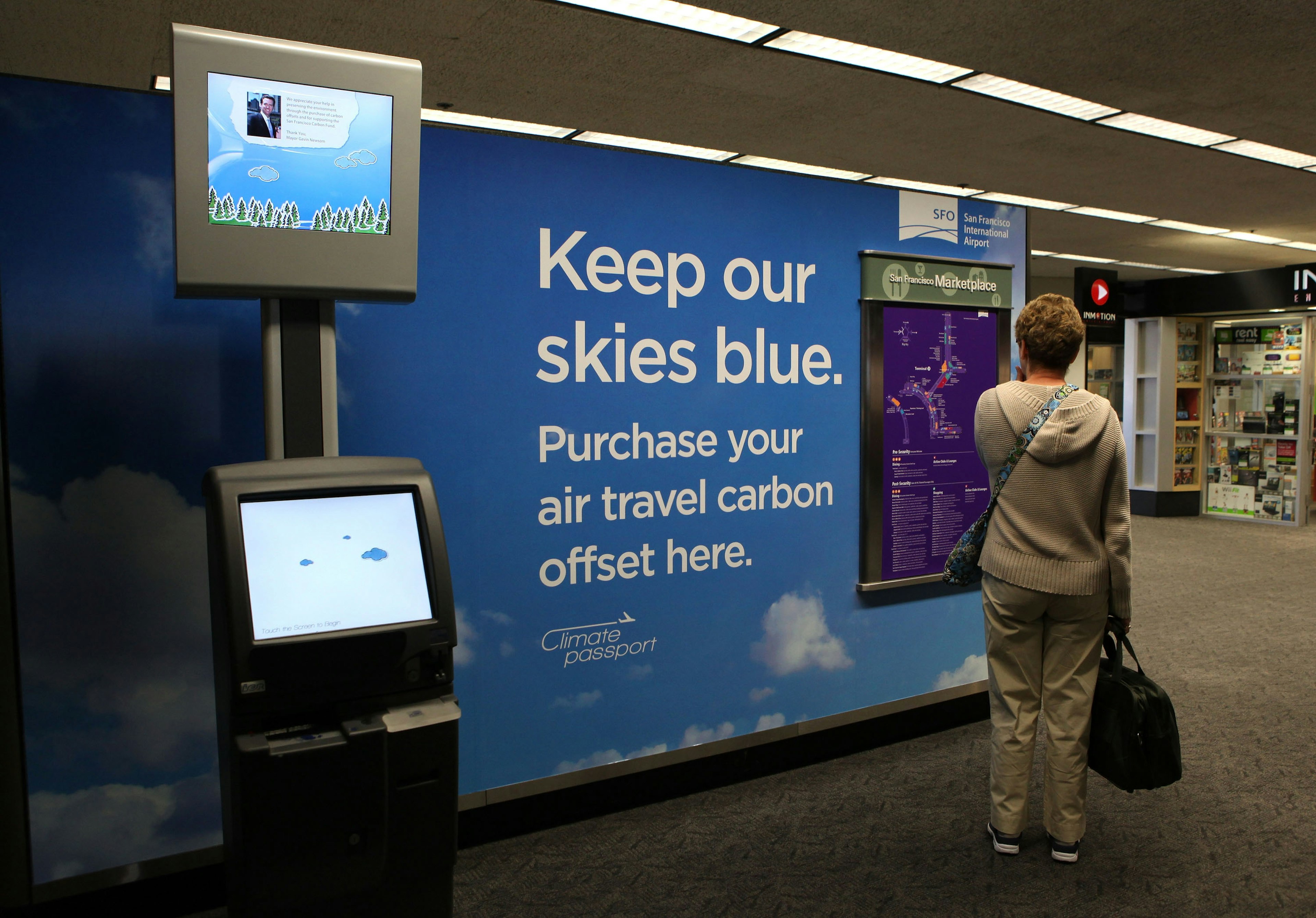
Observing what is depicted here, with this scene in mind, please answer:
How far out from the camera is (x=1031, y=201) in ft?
26.6

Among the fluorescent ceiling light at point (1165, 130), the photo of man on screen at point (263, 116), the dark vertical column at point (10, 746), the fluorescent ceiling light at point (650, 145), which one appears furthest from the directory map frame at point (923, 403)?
the fluorescent ceiling light at point (650, 145)

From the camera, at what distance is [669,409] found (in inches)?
122

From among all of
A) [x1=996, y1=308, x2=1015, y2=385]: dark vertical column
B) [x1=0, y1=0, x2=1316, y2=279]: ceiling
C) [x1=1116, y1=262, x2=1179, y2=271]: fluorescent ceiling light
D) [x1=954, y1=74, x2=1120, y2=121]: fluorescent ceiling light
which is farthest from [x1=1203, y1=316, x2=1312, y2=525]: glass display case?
[x1=996, y1=308, x2=1015, y2=385]: dark vertical column

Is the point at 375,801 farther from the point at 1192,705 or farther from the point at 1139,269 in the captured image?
the point at 1139,269

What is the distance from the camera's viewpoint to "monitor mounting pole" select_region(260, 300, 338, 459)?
6.41ft

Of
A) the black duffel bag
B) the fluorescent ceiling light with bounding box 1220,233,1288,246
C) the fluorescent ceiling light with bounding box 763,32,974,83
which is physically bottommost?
the black duffel bag

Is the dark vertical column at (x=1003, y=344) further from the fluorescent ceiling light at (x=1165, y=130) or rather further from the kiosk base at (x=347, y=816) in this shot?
the kiosk base at (x=347, y=816)

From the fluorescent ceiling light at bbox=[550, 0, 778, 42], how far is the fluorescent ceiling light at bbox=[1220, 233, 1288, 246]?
7756mm

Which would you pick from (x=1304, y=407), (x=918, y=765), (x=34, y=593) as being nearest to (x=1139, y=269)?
(x=1304, y=407)

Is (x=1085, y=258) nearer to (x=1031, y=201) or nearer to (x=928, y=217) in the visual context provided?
(x=1031, y=201)

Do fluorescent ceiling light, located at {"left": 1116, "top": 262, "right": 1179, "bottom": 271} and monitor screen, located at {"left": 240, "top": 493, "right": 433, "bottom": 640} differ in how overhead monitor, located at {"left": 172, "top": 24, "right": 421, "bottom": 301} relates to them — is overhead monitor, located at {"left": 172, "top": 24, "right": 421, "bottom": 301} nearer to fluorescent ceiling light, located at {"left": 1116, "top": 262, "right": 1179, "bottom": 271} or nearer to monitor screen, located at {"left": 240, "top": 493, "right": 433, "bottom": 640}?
monitor screen, located at {"left": 240, "top": 493, "right": 433, "bottom": 640}

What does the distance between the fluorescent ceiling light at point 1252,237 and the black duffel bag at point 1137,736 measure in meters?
8.97

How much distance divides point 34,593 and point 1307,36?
567 cm

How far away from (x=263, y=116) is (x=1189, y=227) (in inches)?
389
